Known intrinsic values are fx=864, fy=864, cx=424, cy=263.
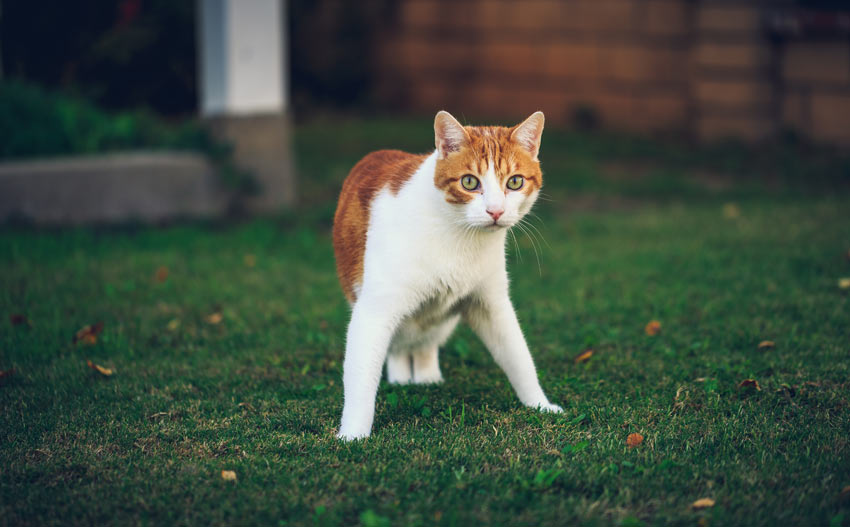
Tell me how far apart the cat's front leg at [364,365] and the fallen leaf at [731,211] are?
15.1 feet

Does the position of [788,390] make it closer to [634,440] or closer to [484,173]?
[634,440]

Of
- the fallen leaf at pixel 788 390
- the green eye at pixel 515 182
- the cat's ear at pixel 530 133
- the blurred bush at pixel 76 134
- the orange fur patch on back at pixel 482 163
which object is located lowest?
the fallen leaf at pixel 788 390

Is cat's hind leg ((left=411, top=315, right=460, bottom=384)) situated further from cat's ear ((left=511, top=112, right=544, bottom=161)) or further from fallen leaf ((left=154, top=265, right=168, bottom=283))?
fallen leaf ((left=154, top=265, right=168, bottom=283))

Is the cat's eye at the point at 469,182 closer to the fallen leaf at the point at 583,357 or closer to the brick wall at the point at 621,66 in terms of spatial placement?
the fallen leaf at the point at 583,357

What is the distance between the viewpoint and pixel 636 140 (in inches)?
404

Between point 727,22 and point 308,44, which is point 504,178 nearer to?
point 727,22

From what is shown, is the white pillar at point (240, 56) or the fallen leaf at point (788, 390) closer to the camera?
the fallen leaf at point (788, 390)

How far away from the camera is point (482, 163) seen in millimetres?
3098

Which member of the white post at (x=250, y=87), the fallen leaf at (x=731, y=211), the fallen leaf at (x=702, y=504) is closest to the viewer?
the fallen leaf at (x=702, y=504)

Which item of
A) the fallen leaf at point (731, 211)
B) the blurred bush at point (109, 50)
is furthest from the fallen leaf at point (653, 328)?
the blurred bush at point (109, 50)

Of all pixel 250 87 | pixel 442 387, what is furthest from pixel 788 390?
pixel 250 87

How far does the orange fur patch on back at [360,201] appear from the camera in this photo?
11.3ft

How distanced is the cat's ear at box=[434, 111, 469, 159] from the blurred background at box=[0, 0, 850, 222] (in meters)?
4.46

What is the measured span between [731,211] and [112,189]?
16.6 ft
